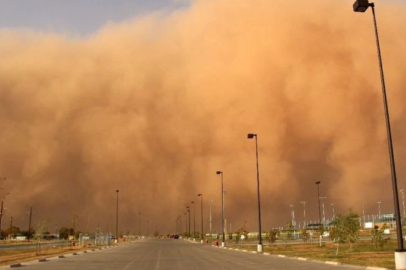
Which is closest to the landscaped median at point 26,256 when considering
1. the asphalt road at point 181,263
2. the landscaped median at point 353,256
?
the asphalt road at point 181,263

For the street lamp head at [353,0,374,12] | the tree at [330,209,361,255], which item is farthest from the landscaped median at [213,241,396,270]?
the street lamp head at [353,0,374,12]

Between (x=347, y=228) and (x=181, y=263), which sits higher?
(x=347, y=228)

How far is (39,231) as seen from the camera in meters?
51.3

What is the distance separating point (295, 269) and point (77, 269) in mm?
11624

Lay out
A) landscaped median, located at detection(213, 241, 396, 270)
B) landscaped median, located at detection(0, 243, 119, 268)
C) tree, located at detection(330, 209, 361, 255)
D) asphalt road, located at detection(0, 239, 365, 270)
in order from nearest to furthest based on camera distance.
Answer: asphalt road, located at detection(0, 239, 365, 270) < landscaped median, located at detection(213, 241, 396, 270) < landscaped median, located at detection(0, 243, 119, 268) < tree, located at detection(330, 209, 361, 255)

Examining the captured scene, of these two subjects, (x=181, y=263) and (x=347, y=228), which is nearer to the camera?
(x=181, y=263)

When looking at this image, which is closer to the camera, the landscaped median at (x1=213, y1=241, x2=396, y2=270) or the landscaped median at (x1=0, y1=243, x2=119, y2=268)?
the landscaped median at (x1=213, y1=241, x2=396, y2=270)

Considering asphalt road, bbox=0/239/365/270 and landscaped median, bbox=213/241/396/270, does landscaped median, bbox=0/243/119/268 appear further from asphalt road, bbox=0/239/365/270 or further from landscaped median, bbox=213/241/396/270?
landscaped median, bbox=213/241/396/270

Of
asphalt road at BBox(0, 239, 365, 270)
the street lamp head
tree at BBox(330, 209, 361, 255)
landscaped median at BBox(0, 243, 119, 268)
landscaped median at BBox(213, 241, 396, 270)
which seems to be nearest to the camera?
the street lamp head

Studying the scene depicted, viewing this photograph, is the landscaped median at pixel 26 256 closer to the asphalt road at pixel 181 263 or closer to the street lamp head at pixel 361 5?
the asphalt road at pixel 181 263

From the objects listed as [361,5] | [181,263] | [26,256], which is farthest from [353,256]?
[26,256]

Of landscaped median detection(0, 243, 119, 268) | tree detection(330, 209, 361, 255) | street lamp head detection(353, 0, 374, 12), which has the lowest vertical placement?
landscaped median detection(0, 243, 119, 268)

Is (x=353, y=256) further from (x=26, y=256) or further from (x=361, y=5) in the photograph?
(x=26, y=256)

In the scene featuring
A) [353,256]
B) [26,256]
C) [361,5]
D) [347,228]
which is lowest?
[26,256]
